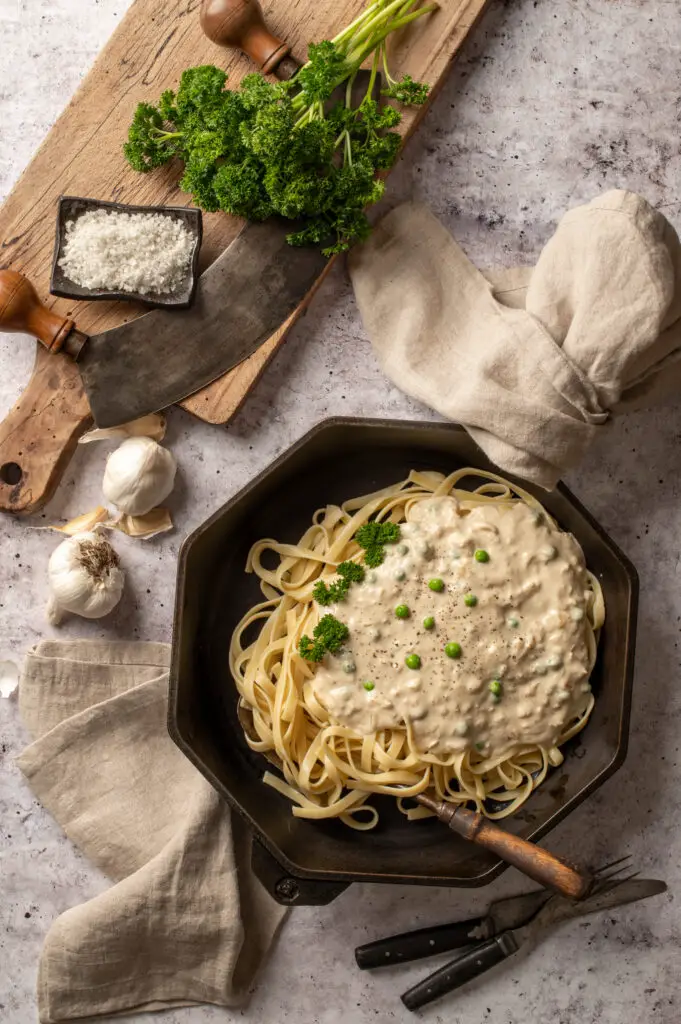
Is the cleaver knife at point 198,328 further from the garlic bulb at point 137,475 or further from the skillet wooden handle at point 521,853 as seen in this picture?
the skillet wooden handle at point 521,853

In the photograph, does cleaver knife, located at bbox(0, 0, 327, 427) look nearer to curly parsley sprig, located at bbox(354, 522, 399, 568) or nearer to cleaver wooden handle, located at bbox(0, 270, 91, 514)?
cleaver wooden handle, located at bbox(0, 270, 91, 514)

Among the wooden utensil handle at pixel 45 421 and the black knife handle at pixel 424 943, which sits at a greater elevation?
the wooden utensil handle at pixel 45 421

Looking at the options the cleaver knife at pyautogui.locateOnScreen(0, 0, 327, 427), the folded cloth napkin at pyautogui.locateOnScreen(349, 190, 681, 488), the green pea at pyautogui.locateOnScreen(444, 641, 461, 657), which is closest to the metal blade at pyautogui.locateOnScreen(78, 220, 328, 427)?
the cleaver knife at pyautogui.locateOnScreen(0, 0, 327, 427)

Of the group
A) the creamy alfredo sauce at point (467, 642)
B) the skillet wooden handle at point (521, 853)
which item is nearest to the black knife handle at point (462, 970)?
the skillet wooden handle at point (521, 853)

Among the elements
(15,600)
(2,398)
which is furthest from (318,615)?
(2,398)

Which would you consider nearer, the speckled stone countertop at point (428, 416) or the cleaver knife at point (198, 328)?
the cleaver knife at point (198, 328)
